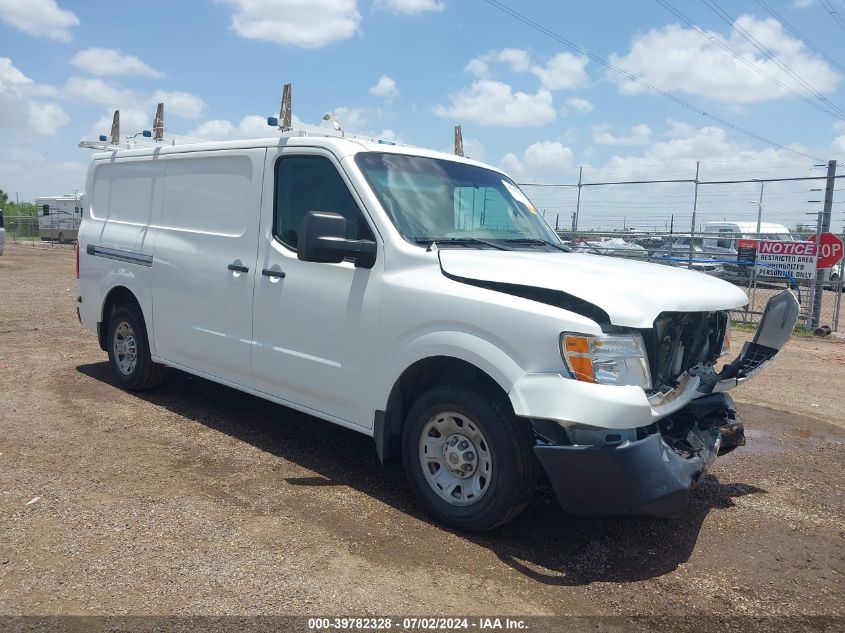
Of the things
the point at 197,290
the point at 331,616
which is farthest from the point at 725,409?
the point at 197,290

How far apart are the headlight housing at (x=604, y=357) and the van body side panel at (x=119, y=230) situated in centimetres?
404

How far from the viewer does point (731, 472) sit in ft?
17.5

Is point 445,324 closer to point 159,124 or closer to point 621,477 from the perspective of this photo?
point 621,477

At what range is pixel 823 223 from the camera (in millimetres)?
12883

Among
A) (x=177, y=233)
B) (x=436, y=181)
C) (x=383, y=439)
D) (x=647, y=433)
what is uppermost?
(x=436, y=181)

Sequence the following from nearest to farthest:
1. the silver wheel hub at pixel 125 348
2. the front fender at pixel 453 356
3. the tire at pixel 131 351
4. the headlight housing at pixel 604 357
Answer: the headlight housing at pixel 604 357
the front fender at pixel 453 356
the tire at pixel 131 351
the silver wheel hub at pixel 125 348

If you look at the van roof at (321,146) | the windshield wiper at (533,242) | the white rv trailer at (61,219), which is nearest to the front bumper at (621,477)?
the windshield wiper at (533,242)

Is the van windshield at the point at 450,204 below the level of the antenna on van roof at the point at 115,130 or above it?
below

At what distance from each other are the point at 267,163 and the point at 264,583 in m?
2.93

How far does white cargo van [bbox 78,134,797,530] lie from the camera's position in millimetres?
3527

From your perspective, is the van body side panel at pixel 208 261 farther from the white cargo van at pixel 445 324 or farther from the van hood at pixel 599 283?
the van hood at pixel 599 283

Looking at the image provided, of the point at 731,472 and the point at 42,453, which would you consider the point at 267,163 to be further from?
the point at 731,472

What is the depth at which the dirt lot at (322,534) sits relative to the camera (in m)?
3.37

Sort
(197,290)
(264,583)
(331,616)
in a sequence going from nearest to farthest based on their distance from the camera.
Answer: (331,616), (264,583), (197,290)
